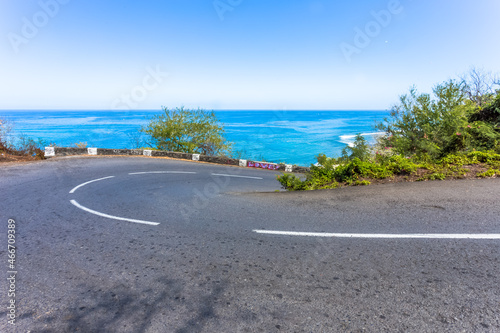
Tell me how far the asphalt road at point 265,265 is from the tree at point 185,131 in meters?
13.7

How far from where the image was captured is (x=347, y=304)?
2553mm

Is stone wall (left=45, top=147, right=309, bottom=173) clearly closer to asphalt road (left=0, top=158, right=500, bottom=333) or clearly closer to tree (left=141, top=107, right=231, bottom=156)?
tree (left=141, top=107, right=231, bottom=156)

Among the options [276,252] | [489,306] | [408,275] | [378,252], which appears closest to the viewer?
[489,306]

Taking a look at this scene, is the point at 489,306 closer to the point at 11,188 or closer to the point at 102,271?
the point at 102,271

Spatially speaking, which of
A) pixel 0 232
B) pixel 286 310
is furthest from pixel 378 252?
pixel 0 232

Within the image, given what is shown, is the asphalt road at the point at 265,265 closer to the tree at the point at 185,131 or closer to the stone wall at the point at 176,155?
the stone wall at the point at 176,155

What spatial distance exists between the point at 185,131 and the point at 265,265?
1763cm

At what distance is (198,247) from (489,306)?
11.3ft

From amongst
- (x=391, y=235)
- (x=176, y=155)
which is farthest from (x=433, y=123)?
(x=176, y=155)

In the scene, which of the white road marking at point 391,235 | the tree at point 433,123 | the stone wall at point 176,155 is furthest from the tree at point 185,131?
the white road marking at point 391,235

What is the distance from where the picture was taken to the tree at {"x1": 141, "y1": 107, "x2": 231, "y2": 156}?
19.7 meters

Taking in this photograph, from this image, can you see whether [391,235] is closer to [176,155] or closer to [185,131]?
[176,155]

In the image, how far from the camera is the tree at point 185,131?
19.7 metres

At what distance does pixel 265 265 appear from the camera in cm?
341
